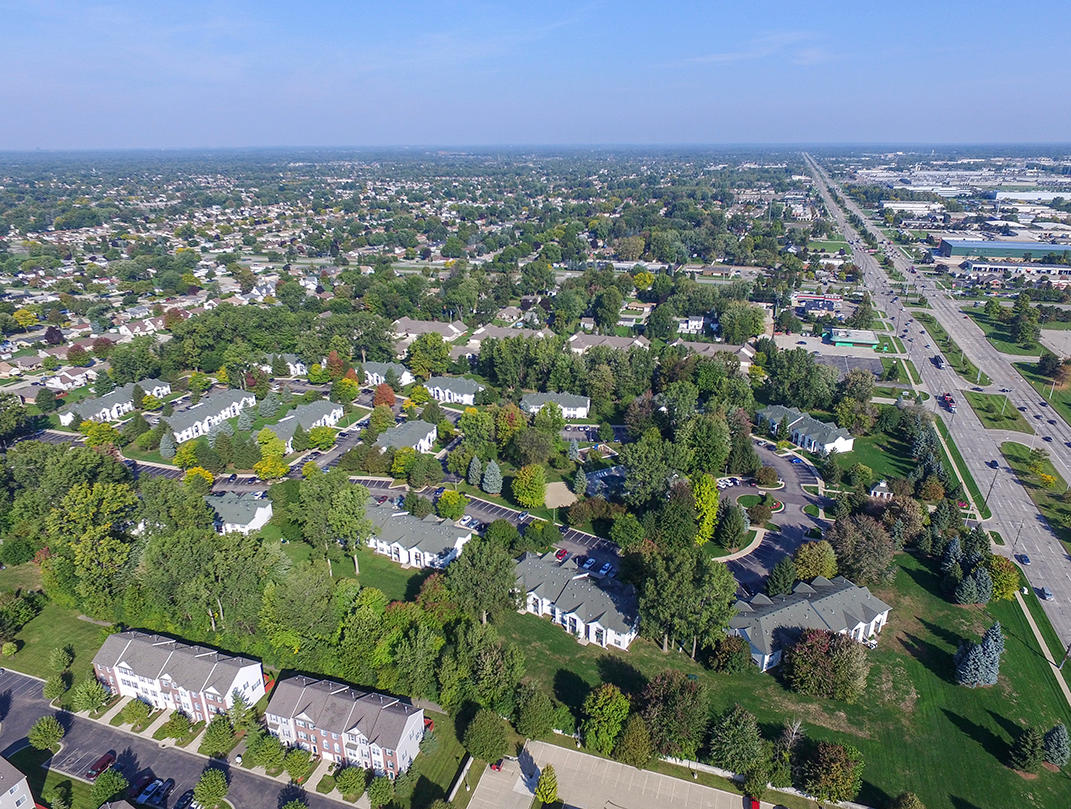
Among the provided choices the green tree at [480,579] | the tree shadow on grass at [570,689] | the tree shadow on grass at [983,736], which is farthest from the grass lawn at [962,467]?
the green tree at [480,579]

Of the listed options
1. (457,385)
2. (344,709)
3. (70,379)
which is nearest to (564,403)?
(457,385)

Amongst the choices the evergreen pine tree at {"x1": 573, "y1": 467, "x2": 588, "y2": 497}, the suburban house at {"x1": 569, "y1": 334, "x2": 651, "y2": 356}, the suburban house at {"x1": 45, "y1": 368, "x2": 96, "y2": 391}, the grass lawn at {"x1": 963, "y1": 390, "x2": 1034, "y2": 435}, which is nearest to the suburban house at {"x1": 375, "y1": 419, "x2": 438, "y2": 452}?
the evergreen pine tree at {"x1": 573, "y1": 467, "x2": 588, "y2": 497}

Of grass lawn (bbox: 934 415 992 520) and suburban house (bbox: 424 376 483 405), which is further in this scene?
suburban house (bbox: 424 376 483 405)

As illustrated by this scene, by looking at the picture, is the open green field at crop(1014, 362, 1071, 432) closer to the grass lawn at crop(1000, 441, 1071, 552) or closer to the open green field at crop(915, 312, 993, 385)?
the open green field at crop(915, 312, 993, 385)

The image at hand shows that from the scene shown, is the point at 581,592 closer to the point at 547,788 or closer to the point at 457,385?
the point at 547,788

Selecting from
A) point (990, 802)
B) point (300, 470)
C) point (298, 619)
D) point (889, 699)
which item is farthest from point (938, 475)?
point (300, 470)

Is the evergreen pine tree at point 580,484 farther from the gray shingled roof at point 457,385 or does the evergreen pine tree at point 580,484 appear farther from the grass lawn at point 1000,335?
the grass lawn at point 1000,335
